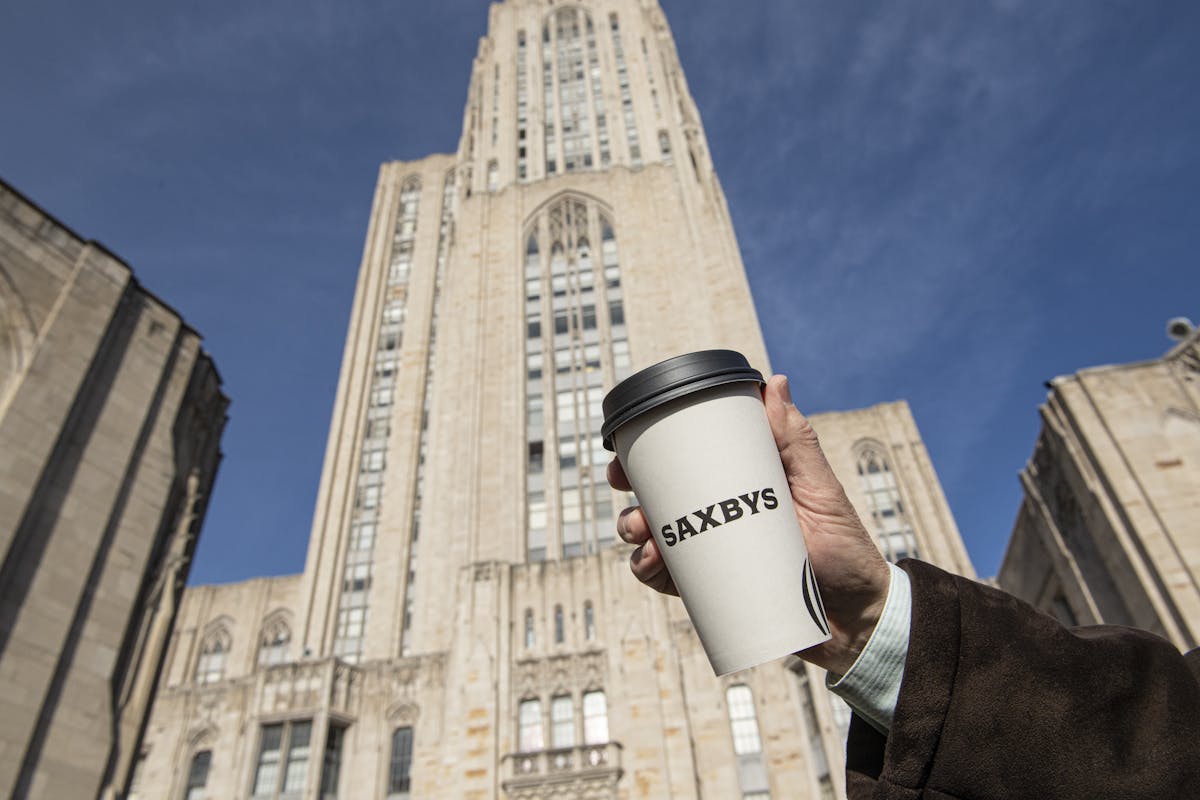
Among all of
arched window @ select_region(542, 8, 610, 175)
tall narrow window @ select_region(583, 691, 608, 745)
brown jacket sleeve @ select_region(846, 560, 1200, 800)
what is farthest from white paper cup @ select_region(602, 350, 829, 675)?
arched window @ select_region(542, 8, 610, 175)

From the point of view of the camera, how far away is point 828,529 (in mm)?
2357

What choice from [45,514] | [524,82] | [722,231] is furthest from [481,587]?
[524,82]

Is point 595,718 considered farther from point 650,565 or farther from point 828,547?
point 828,547

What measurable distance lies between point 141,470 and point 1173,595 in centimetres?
1905

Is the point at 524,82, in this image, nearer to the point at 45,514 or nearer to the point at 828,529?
the point at 45,514

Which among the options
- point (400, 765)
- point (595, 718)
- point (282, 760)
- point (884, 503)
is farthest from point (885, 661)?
point (884, 503)

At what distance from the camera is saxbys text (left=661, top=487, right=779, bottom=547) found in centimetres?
223

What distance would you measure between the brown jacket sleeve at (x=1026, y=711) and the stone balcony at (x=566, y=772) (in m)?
24.5

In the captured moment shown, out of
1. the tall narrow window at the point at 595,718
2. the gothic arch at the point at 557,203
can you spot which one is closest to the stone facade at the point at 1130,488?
the tall narrow window at the point at 595,718

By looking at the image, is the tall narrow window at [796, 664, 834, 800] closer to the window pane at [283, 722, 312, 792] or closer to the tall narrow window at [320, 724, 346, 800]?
the tall narrow window at [320, 724, 346, 800]

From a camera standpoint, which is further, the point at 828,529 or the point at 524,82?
the point at 524,82

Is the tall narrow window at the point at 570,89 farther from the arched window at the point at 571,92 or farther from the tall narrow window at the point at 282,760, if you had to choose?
the tall narrow window at the point at 282,760

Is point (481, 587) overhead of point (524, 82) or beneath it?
beneath

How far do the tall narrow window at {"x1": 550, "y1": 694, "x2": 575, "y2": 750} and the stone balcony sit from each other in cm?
86
